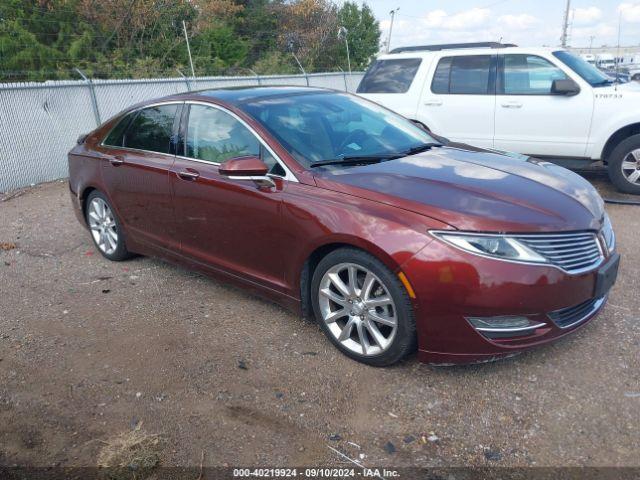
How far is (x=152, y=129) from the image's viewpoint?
Result: 4.88 meters

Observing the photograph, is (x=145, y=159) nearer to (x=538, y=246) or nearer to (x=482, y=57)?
(x=538, y=246)

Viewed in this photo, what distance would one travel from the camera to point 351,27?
33906 mm

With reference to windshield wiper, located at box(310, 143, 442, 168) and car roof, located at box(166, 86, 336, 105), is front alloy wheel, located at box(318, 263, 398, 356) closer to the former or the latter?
windshield wiper, located at box(310, 143, 442, 168)

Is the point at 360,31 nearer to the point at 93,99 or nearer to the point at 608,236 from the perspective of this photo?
the point at 93,99

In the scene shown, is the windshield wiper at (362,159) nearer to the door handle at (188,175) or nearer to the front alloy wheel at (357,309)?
the front alloy wheel at (357,309)

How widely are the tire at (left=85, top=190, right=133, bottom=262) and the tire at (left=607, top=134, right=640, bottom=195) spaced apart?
5846 mm

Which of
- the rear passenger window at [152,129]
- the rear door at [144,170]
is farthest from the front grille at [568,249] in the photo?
the rear passenger window at [152,129]

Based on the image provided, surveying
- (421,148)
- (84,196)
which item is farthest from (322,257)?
(84,196)

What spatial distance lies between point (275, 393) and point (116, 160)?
285cm

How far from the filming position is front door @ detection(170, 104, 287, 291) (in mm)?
3826

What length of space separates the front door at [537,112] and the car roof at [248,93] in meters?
3.76

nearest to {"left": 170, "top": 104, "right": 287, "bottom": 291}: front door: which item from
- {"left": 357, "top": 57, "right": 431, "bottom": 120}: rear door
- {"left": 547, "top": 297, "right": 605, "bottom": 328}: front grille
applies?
{"left": 547, "top": 297, "right": 605, "bottom": 328}: front grille

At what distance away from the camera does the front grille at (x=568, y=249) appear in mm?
3041

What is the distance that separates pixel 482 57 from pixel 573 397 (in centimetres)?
591
